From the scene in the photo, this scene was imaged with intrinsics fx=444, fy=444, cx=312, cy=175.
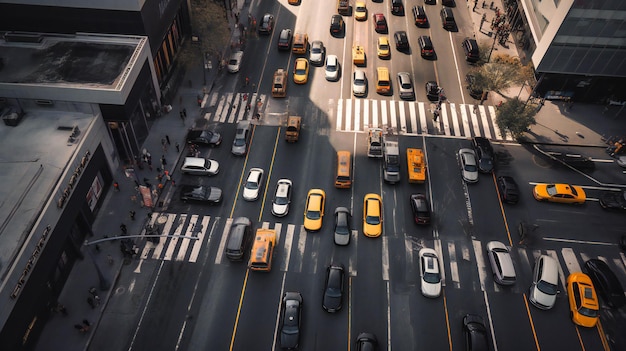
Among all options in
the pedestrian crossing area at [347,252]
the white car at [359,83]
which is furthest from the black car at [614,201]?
the white car at [359,83]

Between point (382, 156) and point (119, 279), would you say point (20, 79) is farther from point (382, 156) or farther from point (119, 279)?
point (382, 156)

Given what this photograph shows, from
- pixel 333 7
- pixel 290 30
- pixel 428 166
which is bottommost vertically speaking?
pixel 428 166

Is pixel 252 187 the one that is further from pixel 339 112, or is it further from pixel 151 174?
pixel 339 112

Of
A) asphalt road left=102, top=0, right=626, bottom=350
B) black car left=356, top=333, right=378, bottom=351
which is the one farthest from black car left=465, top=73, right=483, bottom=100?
black car left=356, top=333, right=378, bottom=351

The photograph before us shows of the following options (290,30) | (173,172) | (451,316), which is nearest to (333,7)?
(290,30)

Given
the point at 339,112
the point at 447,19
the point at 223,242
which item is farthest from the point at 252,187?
the point at 447,19
